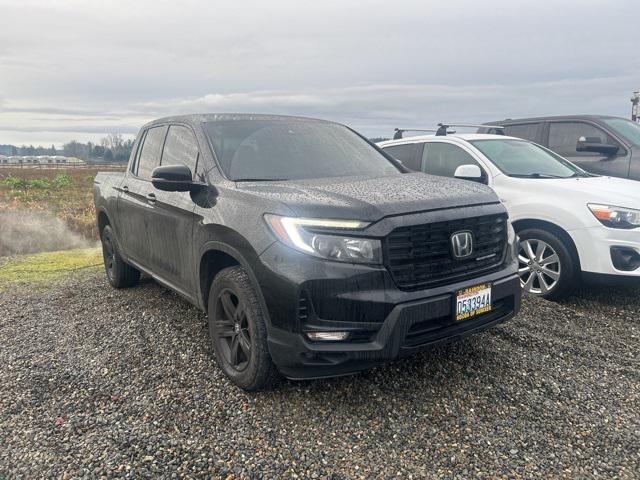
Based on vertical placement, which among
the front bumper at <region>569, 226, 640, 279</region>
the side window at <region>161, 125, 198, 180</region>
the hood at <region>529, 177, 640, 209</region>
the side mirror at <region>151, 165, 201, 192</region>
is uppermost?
the side window at <region>161, 125, 198, 180</region>

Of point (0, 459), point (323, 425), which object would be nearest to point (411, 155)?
point (323, 425)

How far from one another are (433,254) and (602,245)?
2467 millimetres

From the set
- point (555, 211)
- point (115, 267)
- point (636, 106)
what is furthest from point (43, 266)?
point (636, 106)

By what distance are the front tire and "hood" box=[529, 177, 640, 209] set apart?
A: 3415 mm

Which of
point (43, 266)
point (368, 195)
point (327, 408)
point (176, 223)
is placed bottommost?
point (43, 266)

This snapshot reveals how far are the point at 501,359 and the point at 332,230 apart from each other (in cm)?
181

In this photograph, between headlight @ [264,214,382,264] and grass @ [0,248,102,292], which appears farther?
grass @ [0,248,102,292]

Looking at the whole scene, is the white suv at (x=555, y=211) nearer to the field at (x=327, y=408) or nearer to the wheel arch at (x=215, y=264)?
the field at (x=327, y=408)

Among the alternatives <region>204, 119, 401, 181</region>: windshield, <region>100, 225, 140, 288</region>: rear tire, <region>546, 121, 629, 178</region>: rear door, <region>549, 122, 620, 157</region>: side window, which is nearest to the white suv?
<region>204, 119, 401, 181</region>: windshield

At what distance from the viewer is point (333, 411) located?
296cm

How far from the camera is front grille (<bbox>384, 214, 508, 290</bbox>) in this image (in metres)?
2.71

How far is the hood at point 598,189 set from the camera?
14.6 ft

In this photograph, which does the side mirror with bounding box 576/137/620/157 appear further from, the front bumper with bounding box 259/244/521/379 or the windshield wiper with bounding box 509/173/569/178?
the front bumper with bounding box 259/244/521/379

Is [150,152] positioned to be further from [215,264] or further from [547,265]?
[547,265]
